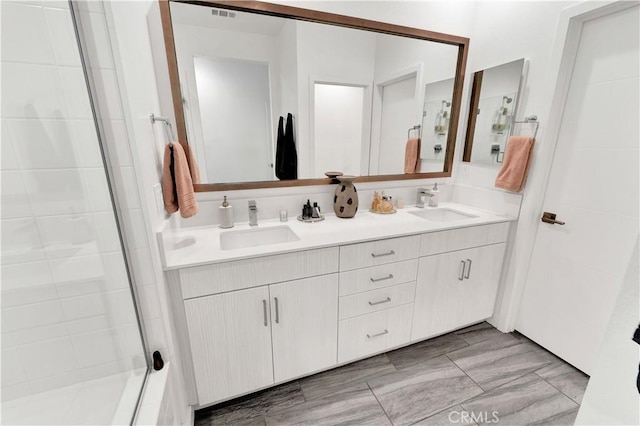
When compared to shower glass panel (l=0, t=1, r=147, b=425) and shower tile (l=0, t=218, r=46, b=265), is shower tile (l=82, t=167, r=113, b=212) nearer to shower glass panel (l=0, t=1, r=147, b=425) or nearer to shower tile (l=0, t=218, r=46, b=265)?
shower glass panel (l=0, t=1, r=147, b=425)

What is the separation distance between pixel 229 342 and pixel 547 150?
2.13 m

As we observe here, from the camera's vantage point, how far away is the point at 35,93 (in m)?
0.81

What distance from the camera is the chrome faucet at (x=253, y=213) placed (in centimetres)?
161

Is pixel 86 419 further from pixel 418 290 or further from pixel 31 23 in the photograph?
pixel 418 290

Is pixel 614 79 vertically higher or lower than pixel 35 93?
higher

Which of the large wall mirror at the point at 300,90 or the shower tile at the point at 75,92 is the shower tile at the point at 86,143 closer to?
the shower tile at the point at 75,92

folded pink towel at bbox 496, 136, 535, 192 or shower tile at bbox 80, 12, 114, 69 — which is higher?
shower tile at bbox 80, 12, 114, 69

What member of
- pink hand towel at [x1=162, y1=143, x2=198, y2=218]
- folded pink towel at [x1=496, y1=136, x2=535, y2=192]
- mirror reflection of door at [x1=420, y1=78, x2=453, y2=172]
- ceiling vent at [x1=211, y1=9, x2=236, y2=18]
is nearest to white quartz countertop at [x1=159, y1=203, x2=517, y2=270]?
pink hand towel at [x1=162, y1=143, x2=198, y2=218]

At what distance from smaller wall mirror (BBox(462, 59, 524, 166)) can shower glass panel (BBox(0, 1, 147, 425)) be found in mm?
2248

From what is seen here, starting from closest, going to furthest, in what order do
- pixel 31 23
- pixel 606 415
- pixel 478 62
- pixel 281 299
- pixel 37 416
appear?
pixel 606 415 → pixel 31 23 → pixel 37 416 → pixel 281 299 → pixel 478 62

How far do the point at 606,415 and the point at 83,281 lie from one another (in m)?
1.55

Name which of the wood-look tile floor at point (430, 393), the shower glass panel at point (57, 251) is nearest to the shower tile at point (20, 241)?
the shower glass panel at point (57, 251)

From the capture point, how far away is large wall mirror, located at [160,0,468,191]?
4.73 ft

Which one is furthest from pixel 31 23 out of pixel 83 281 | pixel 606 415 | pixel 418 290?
pixel 418 290
